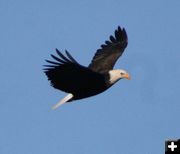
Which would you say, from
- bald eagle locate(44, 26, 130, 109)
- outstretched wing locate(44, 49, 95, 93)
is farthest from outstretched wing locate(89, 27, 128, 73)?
outstretched wing locate(44, 49, 95, 93)

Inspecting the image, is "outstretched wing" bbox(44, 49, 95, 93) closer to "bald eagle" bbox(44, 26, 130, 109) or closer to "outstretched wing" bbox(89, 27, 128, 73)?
"bald eagle" bbox(44, 26, 130, 109)

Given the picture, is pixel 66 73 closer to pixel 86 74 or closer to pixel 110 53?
pixel 86 74

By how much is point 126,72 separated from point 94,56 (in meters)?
1.43

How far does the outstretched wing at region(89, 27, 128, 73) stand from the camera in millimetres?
17484

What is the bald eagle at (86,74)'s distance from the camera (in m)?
14.5

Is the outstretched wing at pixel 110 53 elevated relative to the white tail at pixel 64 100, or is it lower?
elevated

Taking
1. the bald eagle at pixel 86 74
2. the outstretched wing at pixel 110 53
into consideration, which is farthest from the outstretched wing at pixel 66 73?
the outstretched wing at pixel 110 53

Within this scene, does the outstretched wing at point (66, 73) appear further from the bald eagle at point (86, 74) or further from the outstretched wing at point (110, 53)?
the outstretched wing at point (110, 53)

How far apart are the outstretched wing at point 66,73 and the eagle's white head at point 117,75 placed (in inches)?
43.5

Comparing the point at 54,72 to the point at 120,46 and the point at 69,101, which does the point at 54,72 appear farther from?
the point at 120,46

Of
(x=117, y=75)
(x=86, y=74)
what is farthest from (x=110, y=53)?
(x=86, y=74)

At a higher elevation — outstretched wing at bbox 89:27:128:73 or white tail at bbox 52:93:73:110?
outstretched wing at bbox 89:27:128:73

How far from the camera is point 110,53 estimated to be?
18.3 meters

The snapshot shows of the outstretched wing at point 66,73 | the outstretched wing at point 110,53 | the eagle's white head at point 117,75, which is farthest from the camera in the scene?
the outstretched wing at point 110,53
